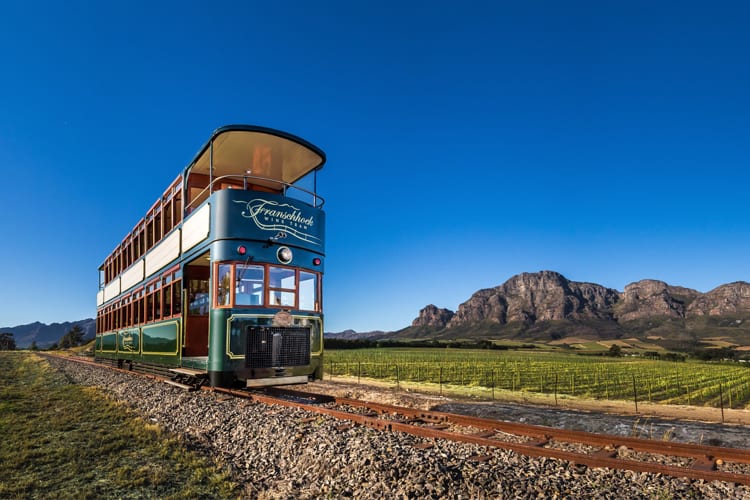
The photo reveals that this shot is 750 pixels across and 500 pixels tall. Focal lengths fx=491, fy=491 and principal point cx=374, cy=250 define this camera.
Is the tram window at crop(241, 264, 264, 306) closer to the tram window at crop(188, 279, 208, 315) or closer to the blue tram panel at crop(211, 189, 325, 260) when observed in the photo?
the blue tram panel at crop(211, 189, 325, 260)

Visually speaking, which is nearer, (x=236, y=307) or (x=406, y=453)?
(x=406, y=453)

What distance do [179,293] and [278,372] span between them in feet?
12.6

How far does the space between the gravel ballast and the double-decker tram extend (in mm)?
2364

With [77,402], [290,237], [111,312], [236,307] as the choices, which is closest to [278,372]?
[236,307]

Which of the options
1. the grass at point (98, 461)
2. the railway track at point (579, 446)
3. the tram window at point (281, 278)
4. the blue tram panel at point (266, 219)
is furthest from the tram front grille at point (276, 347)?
the grass at point (98, 461)

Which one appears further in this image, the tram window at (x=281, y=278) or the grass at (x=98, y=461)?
the tram window at (x=281, y=278)

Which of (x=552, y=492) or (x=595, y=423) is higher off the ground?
(x=552, y=492)

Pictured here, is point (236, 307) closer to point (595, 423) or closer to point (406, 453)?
point (406, 453)

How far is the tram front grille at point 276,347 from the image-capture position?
37.0 feet

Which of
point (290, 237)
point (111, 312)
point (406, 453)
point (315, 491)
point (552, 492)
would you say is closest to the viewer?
point (552, 492)

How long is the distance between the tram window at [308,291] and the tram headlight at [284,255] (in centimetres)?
53

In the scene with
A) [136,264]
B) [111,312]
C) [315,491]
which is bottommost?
[315,491]

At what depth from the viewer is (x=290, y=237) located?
12281 mm

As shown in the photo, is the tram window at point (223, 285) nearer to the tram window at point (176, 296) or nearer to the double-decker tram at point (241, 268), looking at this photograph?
the double-decker tram at point (241, 268)
